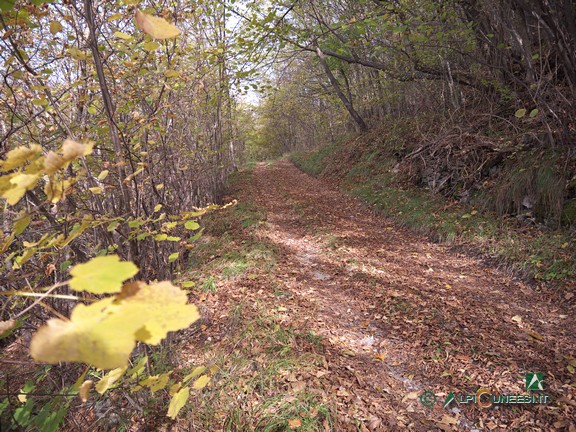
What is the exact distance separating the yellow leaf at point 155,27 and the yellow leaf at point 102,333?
68 centimetres

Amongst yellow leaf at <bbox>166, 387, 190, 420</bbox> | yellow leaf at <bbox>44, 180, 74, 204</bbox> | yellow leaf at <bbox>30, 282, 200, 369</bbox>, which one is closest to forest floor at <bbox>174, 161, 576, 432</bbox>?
yellow leaf at <bbox>166, 387, 190, 420</bbox>

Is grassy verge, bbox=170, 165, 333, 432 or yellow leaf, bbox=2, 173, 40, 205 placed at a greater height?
yellow leaf, bbox=2, 173, 40, 205

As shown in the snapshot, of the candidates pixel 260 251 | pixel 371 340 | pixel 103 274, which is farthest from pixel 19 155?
pixel 260 251

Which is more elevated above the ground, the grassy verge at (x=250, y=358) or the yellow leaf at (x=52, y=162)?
the yellow leaf at (x=52, y=162)

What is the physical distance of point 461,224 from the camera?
507cm

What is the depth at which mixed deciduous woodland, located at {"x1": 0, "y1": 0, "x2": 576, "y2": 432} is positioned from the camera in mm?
1197

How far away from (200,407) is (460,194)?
5.65 m

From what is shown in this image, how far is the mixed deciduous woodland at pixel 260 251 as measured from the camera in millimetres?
1197

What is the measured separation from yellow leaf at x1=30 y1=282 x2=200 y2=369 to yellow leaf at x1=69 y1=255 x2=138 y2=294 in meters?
0.03

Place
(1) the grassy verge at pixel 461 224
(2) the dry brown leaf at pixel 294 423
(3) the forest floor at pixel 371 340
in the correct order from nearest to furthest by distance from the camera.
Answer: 1. (2) the dry brown leaf at pixel 294 423
2. (3) the forest floor at pixel 371 340
3. (1) the grassy verge at pixel 461 224

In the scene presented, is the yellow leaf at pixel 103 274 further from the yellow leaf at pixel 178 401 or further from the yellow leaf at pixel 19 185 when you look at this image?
the yellow leaf at pixel 178 401

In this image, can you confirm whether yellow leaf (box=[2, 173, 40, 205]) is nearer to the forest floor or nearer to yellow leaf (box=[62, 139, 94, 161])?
yellow leaf (box=[62, 139, 94, 161])

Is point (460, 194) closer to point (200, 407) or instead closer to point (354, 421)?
point (354, 421)

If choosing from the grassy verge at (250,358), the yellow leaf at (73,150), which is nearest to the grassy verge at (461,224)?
the grassy verge at (250,358)
